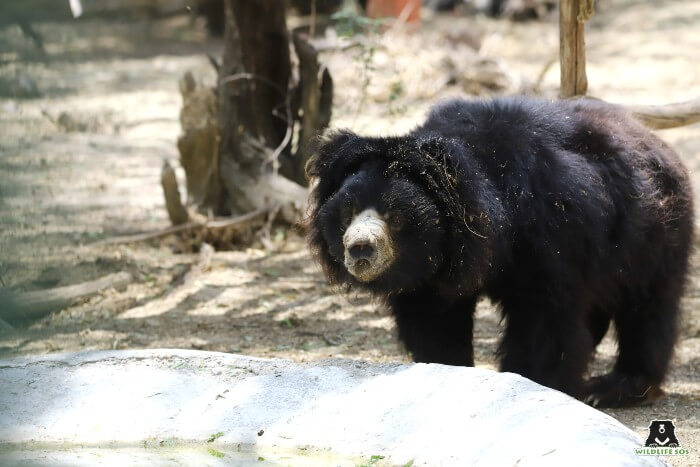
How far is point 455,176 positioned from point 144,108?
741 cm

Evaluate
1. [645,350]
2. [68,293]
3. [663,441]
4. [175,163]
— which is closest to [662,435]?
[663,441]

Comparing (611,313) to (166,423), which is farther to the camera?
(611,313)

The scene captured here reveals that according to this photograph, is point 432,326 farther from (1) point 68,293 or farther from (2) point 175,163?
(2) point 175,163

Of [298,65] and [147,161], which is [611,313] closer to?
[298,65]

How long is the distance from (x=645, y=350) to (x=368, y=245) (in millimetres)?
1564

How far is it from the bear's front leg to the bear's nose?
46cm

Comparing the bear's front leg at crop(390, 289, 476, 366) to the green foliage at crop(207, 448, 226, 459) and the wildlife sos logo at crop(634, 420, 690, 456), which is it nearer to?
the wildlife sos logo at crop(634, 420, 690, 456)

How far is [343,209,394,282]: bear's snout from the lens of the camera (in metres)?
3.80

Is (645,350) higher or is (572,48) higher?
(572,48)

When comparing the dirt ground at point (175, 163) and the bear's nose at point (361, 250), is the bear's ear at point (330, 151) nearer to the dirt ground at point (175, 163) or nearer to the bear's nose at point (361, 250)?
the bear's nose at point (361, 250)

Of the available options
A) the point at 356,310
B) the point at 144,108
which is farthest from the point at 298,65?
the point at 144,108

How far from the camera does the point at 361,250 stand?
151 inches

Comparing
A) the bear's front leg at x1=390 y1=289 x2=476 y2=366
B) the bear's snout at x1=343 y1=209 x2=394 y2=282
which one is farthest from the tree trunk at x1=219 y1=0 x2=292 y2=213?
the bear's snout at x1=343 y1=209 x2=394 y2=282

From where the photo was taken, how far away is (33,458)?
322cm
